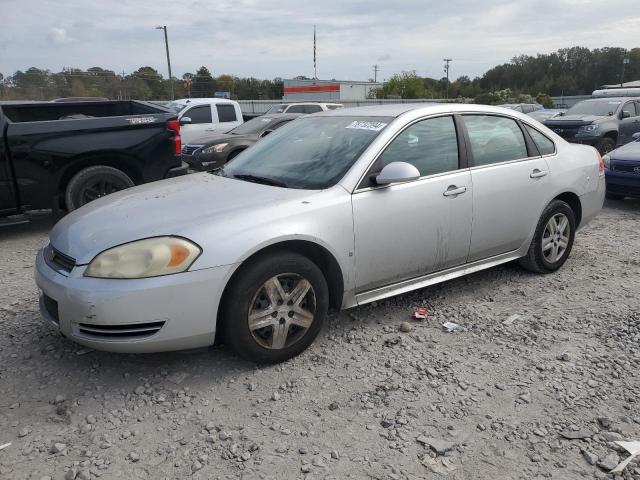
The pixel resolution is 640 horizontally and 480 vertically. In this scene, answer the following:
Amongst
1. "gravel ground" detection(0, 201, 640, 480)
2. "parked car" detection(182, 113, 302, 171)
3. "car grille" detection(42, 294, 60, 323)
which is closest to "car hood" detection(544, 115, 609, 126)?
"parked car" detection(182, 113, 302, 171)

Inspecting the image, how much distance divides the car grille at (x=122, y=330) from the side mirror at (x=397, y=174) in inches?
64.3

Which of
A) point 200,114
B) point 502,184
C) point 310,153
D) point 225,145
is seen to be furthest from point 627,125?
point 310,153

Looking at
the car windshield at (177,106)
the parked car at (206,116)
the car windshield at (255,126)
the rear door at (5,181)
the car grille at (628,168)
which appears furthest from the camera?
the car windshield at (177,106)

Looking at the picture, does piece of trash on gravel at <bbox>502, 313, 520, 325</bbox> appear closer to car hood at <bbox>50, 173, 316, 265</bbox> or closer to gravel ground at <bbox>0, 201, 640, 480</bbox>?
gravel ground at <bbox>0, 201, 640, 480</bbox>

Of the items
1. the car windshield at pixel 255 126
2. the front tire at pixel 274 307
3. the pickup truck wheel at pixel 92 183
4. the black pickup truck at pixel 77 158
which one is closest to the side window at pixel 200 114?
the car windshield at pixel 255 126

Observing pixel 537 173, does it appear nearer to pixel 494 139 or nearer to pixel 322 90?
pixel 494 139

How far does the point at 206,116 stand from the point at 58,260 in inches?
471

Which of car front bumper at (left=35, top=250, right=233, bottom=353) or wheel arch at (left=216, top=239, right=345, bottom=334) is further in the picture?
wheel arch at (left=216, top=239, right=345, bottom=334)

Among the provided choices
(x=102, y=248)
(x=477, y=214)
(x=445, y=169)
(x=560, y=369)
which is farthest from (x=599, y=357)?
(x=102, y=248)

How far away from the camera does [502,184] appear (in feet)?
14.0

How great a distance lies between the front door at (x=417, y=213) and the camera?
3523 millimetres

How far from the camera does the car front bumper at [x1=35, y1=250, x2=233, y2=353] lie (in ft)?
9.20

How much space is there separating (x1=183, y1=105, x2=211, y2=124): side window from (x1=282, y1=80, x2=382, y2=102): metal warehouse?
44.4 metres

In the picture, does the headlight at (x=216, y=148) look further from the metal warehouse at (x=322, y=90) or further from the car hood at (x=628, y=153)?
the metal warehouse at (x=322, y=90)
